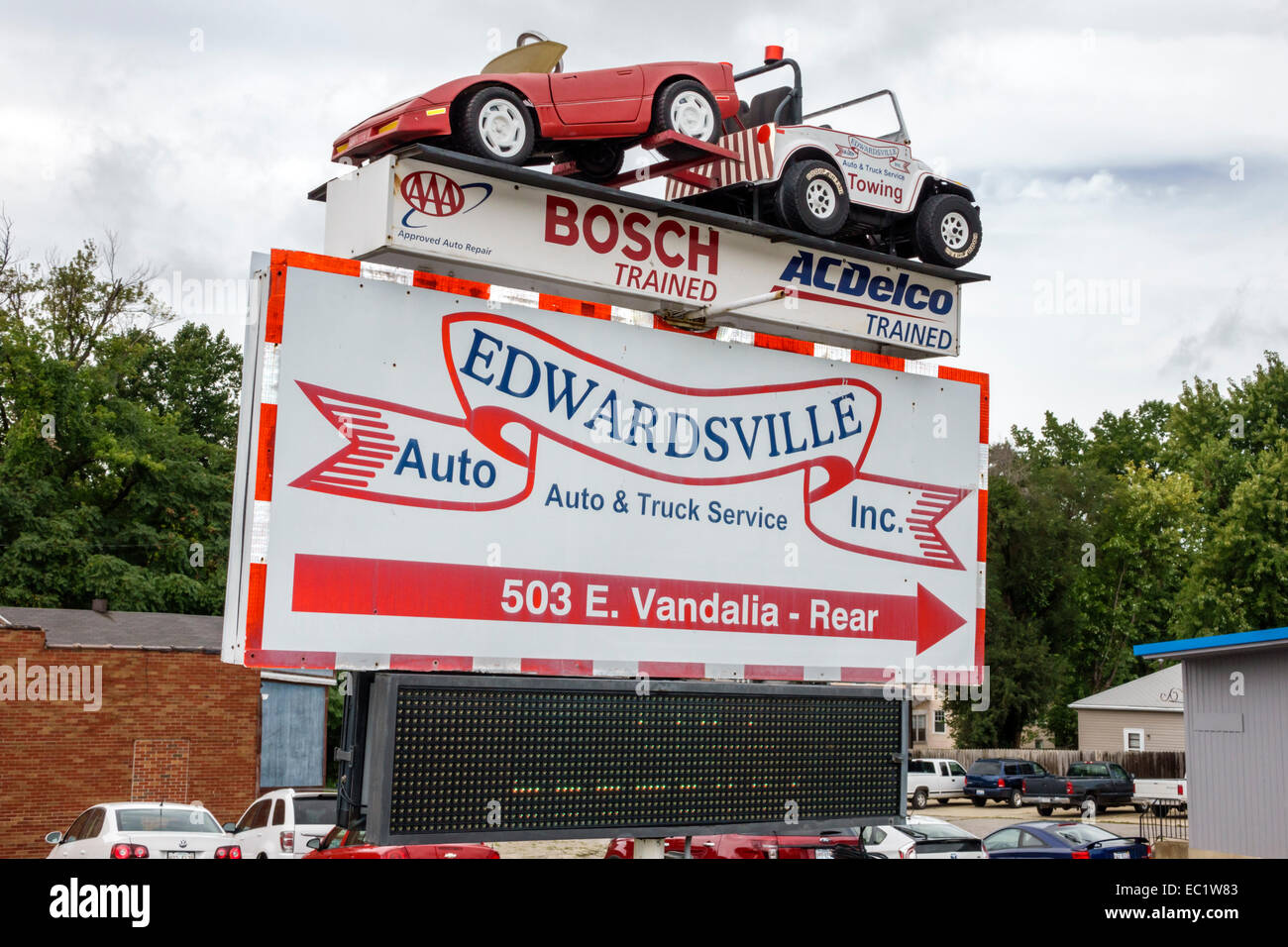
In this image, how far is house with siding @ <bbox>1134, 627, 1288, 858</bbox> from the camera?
786 inches

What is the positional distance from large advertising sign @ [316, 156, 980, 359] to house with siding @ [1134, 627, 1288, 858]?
606 inches

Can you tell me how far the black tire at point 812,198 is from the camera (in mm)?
6211

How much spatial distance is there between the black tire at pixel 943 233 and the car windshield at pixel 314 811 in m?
15.2

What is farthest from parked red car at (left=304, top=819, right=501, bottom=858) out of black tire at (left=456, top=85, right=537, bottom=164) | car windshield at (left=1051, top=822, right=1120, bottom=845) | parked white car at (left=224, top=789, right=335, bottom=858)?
car windshield at (left=1051, top=822, right=1120, bottom=845)

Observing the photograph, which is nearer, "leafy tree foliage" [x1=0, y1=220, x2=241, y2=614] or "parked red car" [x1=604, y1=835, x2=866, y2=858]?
"parked red car" [x1=604, y1=835, x2=866, y2=858]

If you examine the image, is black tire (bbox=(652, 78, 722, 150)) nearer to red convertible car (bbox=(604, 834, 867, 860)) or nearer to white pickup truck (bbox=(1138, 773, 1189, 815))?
red convertible car (bbox=(604, 834, 867, 860))

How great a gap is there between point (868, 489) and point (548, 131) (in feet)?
7.22

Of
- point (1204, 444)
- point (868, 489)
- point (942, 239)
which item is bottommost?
point (868, 489)

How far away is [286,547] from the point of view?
452 centimetres

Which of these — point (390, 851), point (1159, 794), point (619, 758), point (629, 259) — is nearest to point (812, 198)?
point (629, 259)

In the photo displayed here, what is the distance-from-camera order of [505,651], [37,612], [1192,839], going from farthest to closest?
[37,612], [1192,839], [505,651]

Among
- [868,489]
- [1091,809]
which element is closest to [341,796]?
[868,489]
